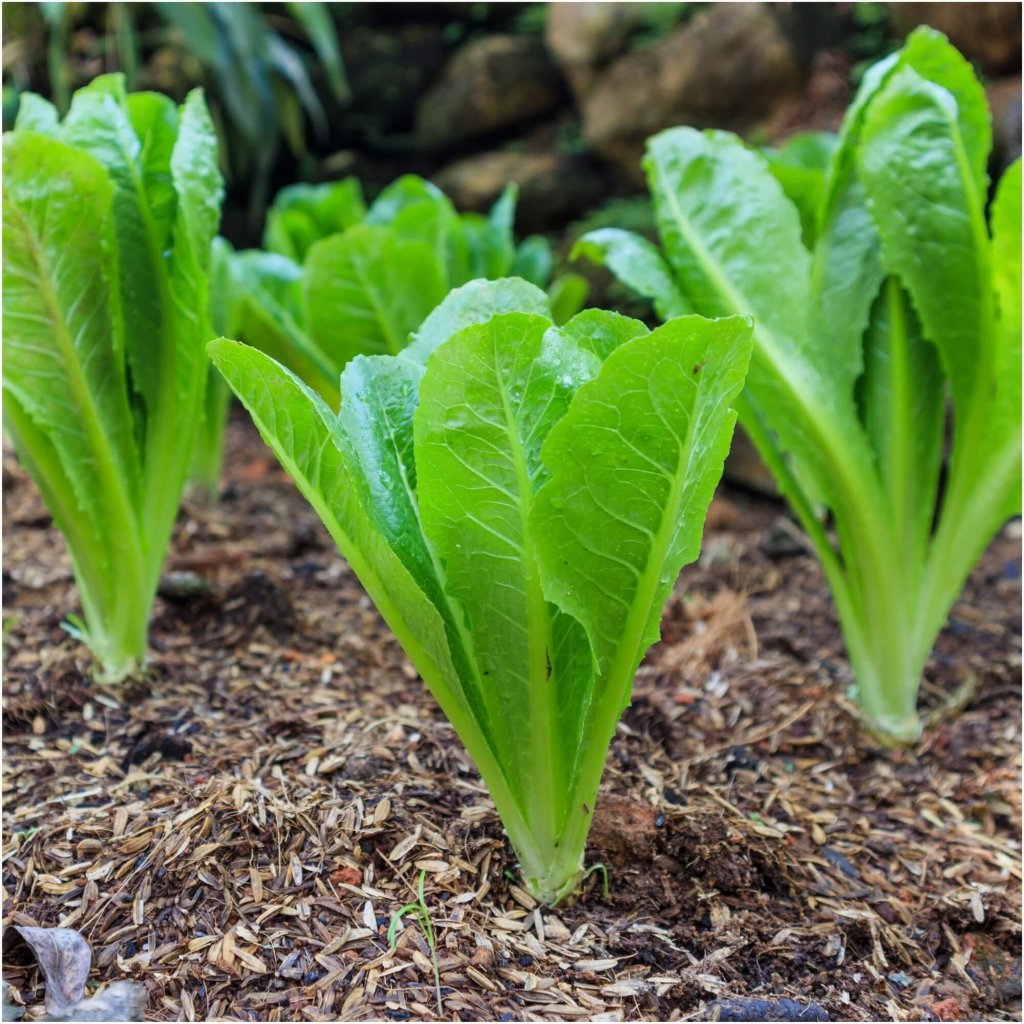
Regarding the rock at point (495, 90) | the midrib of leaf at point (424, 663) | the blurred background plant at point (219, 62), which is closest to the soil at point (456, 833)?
the midrib of leaf at point (424, 663)

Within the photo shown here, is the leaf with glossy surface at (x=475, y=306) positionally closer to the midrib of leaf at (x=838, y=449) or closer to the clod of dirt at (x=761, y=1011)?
the midrib of leaf at (x=838, y=449)

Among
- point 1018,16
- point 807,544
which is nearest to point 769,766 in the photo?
point 807,544

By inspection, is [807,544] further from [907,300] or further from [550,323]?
[550,323]

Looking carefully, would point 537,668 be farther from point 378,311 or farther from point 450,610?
point 378,311

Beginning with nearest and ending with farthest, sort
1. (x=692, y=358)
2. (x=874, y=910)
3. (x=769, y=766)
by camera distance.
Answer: (x=692, y=358), (x=874, y=910), (x=769, y=766)

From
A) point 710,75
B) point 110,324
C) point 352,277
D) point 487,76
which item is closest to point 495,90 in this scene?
point 487,76
